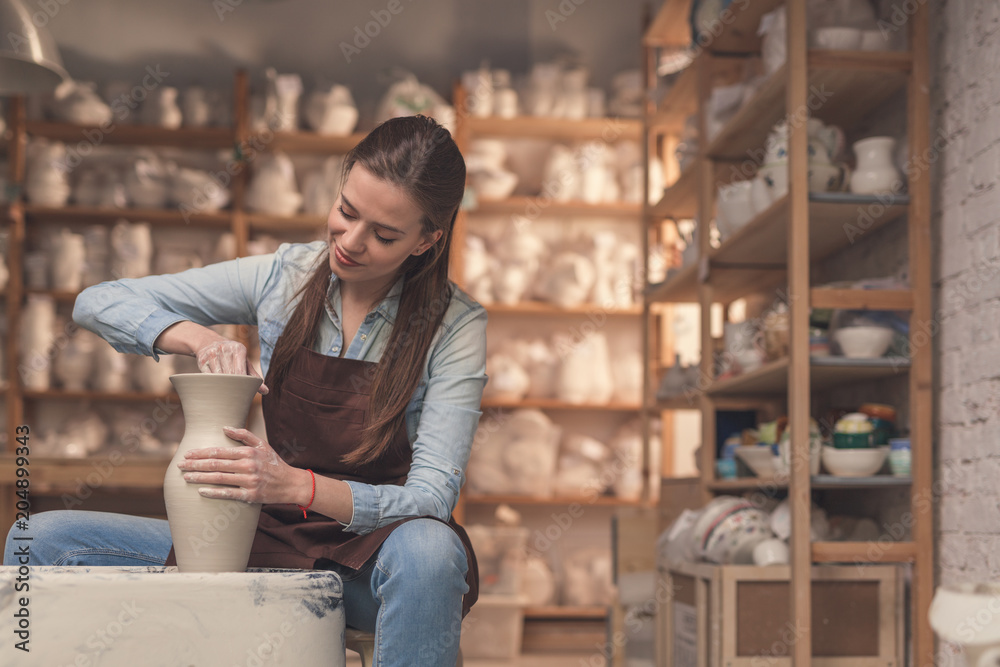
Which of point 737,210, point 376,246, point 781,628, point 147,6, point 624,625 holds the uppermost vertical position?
point 147,6

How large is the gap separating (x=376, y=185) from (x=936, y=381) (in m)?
1.52

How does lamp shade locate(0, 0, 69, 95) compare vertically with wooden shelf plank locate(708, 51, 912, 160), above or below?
above

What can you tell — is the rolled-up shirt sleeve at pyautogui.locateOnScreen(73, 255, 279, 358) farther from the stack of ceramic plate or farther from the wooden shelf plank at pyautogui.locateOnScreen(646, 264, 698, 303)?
the wooden shelf plank at pyautogui.locateOnScreen(646, 264, 698, 303)

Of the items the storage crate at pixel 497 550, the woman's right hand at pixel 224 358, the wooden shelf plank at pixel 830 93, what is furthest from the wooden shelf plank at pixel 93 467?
the wooden shelf plank at pixel 830 93

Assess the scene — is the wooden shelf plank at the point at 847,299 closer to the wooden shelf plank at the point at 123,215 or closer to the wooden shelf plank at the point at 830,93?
the wooden shelf plank at the point at 830,93

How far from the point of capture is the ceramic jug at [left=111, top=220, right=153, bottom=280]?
14.8ft

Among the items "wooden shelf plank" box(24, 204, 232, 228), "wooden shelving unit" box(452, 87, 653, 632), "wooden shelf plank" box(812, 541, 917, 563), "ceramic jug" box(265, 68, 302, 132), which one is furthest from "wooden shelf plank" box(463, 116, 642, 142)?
"wooden shelf plank" box(812, 541, 917, 563)

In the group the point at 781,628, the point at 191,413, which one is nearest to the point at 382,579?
the point at 191,413

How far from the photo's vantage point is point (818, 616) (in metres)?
2.32

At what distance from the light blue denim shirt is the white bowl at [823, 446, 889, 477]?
106cm

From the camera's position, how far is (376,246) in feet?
5.13

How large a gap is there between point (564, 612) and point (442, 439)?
304cm

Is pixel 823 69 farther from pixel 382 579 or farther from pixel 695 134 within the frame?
pixel 382 579

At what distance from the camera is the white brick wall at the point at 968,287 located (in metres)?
2.13
